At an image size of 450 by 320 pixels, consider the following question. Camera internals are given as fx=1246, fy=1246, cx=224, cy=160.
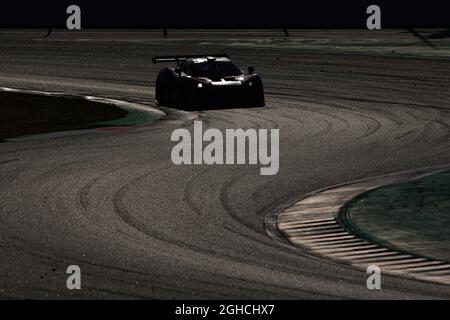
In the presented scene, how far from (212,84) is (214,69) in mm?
618

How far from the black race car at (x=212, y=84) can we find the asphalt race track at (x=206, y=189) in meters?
0.69

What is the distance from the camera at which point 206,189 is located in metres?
17.8

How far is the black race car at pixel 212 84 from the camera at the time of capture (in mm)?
28828
